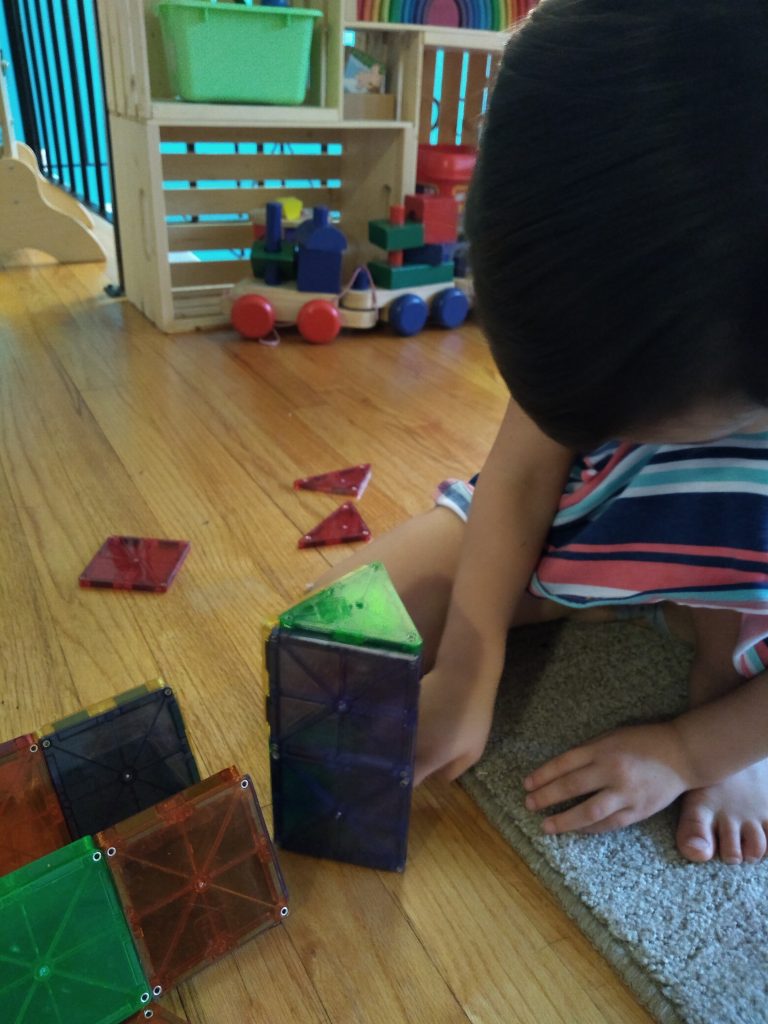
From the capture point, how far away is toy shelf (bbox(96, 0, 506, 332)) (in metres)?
1.38

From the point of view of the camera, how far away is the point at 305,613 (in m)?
0.44

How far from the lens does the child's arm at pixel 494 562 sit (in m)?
0.56

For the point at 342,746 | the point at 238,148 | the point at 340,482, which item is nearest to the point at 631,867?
the point at 342,746

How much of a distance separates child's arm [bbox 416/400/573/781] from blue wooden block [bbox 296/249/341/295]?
0.91 meters

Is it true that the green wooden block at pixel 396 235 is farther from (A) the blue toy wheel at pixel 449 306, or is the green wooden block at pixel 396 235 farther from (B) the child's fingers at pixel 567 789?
(B) the child's fingers at pixel 567 789

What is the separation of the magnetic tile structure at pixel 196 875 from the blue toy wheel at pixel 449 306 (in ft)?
4.11

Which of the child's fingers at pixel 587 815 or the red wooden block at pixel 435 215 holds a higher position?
the red wooden block at pixel 435 215

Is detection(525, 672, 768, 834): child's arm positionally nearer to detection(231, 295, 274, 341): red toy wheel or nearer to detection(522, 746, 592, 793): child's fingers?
detection(522, 746, 592, 793): child's fingers

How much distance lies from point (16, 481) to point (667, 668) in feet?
2.35

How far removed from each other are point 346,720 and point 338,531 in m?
0.40

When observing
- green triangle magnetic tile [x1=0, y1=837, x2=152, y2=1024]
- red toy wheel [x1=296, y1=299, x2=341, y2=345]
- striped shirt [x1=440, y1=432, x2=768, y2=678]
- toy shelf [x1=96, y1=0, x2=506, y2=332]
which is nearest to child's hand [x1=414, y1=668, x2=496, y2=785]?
striped shirt [x1=440, y1=432, x2=768, y2=678]

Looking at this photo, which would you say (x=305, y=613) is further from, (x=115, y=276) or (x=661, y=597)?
(x=115, y=276)

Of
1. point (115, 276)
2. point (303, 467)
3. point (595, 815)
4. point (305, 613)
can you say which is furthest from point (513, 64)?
point (115, 276)

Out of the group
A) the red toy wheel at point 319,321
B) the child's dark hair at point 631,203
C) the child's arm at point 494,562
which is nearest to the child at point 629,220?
the child's dark hair at point 631,203
